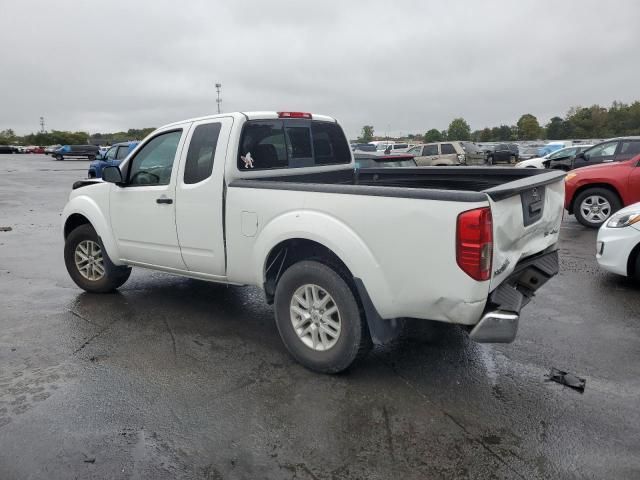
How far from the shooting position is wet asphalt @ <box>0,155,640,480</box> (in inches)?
112

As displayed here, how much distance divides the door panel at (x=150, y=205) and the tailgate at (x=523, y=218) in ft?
9.57

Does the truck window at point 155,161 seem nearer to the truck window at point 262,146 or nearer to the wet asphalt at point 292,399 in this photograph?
the truck window at point 262,146

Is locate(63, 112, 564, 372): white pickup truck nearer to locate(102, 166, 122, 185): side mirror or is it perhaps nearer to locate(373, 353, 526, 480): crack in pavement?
locate(102, 166, 122, 185): side mirror

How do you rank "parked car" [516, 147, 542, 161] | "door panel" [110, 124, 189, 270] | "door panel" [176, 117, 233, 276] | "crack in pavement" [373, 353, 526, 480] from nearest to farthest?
"crack in pavement" [373, 353, 526, 480] → "door panel" [176, 117, 233, 276] → "door panel" [110, 124, 189, 270] → "parked car" [516, 147, 542, 161]

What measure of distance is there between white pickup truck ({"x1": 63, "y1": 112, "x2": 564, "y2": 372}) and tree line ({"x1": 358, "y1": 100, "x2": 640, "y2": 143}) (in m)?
80.0

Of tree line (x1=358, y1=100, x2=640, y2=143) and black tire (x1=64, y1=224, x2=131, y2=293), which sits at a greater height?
tree line (x1=358, y1=100, x2=640, y2=143)

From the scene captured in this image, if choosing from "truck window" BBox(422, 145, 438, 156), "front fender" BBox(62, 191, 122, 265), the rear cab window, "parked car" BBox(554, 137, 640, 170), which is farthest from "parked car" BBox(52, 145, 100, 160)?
the rear cab window

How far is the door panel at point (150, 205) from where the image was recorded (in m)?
4.87

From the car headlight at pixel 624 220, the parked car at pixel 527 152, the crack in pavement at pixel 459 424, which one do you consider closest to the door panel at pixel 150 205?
the crack in pavement at pixel 459 424

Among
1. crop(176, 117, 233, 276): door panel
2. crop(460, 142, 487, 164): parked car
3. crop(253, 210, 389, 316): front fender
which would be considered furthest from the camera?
crop(460, 142, 487, 164): parked car

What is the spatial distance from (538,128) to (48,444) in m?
103

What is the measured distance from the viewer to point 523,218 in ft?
11.6

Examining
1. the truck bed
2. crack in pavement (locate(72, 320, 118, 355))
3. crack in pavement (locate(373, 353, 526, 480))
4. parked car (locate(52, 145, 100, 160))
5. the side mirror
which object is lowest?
crack in pavement (locate(373, 353, 526, 480))

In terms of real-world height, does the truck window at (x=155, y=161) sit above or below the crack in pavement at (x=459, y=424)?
above
